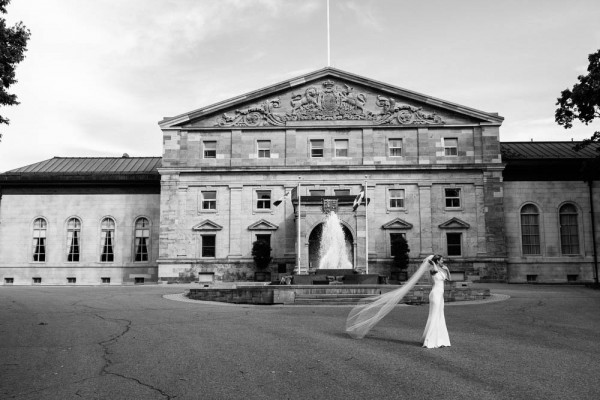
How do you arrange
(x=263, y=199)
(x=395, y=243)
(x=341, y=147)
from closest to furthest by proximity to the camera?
(x=395, y=243)
(x=263, y=199)
(x=341, y=147)

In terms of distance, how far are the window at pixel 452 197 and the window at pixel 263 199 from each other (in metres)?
12.8

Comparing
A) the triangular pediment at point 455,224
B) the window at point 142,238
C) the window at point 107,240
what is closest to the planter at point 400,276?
the triangular pediment at point 455,224

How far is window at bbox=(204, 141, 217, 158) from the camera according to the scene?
42344 millimetres

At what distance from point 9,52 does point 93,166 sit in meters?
29.8

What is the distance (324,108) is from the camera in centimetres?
4228

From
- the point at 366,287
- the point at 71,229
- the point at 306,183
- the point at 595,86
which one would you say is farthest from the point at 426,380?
the point at 71,229

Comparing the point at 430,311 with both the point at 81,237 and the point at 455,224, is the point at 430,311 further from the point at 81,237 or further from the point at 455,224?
A: the point at 81,237

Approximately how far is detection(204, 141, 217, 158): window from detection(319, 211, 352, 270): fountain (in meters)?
10.4

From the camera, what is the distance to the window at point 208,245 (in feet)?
136

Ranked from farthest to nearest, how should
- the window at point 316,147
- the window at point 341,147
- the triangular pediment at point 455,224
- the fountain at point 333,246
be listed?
the window at point 316,147 → the window at point 341,147 → the triangular pediment at point 455,224 → the fountain at point 333,246

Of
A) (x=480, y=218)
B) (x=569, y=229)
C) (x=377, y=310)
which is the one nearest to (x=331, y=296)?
(x=377, y=310)

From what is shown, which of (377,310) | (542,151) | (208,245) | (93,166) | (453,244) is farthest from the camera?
(93,166)

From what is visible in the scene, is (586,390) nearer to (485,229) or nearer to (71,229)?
(485,229)

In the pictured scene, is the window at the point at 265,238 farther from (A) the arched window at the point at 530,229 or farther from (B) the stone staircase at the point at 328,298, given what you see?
(A) the arched window at the point at 530,229
